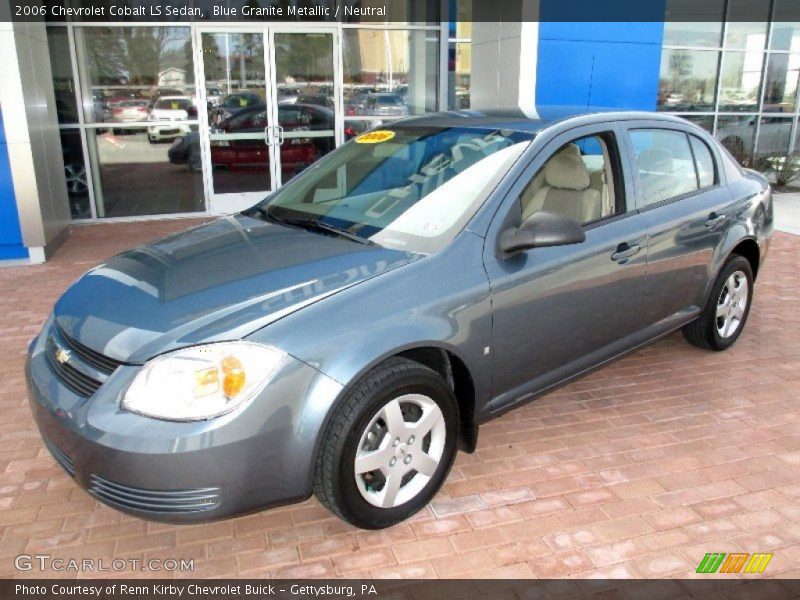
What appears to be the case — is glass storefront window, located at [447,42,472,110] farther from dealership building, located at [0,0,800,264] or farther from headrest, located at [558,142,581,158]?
headrest, located at [558,142,581,158]

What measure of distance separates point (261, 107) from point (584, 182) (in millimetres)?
7260

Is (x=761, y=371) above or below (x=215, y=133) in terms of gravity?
below

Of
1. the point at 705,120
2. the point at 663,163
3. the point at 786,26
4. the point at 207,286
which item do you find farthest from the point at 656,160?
the point at 786,26

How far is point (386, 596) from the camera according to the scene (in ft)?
8.49

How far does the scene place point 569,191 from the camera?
3.74 meters

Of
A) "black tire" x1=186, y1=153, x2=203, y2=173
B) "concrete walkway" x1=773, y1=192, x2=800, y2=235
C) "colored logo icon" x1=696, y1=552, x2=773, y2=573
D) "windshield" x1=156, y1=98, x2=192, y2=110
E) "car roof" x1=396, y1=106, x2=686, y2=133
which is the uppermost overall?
"car roof" x1=396, y1=106, x2=686, y2=133

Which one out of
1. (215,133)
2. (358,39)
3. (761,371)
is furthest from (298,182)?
(358,39)

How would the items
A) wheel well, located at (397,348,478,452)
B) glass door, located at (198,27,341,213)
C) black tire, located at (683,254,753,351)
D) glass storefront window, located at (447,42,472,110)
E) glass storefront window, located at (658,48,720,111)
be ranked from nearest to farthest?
wheel well, located at (397,348,478,452)
black tire, located at (683,254,753,351)
glass door, located at (198,27,341,213)
glass storefront window, located at (447,42,472,110)
glass storefront window, located at (658,48,720,111)

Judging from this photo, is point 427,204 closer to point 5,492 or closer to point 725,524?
point 725,524

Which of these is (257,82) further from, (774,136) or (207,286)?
(774,136)

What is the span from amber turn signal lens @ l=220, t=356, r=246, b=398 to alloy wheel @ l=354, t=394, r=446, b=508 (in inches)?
20.9

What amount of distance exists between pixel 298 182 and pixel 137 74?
22.5ft

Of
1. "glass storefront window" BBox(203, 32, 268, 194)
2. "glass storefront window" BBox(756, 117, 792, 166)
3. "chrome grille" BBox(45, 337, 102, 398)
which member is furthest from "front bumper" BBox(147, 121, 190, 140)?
"glass storefront window" BBox(756, 117, 792, 166)

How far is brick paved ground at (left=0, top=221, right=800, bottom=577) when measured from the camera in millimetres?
2787
